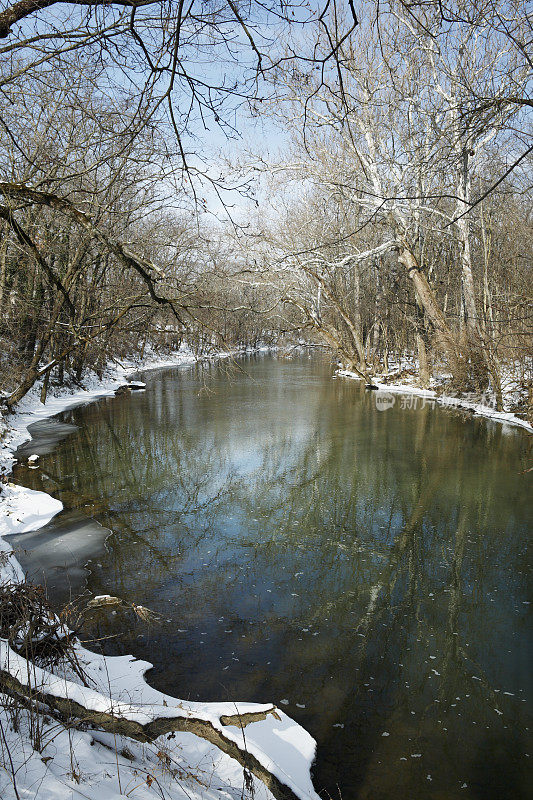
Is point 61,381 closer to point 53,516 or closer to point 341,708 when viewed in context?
point 53,516

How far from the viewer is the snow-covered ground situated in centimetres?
231

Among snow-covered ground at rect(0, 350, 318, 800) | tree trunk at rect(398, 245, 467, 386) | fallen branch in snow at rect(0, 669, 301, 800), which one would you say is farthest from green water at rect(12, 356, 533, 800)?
tree trunk at rect(398, 245, 467, 386)

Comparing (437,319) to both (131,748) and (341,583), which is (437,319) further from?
(131,748)

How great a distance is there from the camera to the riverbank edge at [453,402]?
14.2m

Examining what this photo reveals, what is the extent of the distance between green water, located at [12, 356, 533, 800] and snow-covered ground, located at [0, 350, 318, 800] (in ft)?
0.90

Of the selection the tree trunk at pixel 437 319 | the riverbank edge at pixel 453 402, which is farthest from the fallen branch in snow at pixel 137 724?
the tree trunk at pixel 437 319

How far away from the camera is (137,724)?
2.93 metres

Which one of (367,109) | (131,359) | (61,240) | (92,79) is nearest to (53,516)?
(92,79)

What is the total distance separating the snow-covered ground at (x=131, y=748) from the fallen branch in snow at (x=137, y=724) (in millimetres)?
11

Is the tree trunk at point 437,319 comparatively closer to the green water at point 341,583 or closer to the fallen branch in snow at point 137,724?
the green water at point 341,583

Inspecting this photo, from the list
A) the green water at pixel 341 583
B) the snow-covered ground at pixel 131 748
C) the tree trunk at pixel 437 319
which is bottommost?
the green water at pixel 341 583

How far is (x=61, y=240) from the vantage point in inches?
556

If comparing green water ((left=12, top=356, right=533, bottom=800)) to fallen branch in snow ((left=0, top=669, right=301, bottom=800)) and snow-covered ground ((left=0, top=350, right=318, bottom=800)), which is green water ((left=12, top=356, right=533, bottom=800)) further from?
fallen branch in snow ((left=0, top=669, right=301, bottom=800))

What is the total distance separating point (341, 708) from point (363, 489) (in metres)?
5.40
